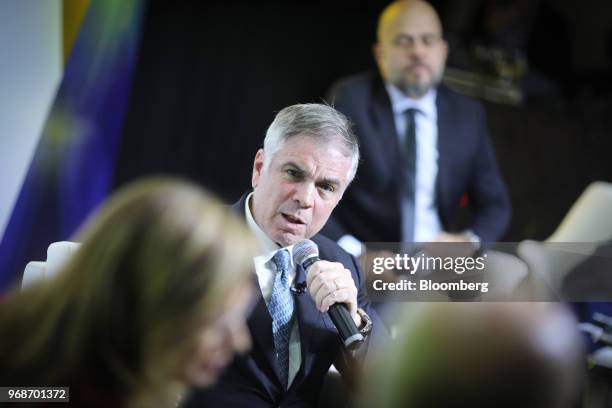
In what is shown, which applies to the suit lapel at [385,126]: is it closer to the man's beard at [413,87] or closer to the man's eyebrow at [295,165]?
the man's beard at [413,87]

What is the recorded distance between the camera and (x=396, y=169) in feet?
7.45

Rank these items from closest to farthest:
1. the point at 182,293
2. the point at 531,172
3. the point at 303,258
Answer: the point at 182,293
the point at 303,258
the point at 531,172

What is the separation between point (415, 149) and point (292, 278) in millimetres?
708

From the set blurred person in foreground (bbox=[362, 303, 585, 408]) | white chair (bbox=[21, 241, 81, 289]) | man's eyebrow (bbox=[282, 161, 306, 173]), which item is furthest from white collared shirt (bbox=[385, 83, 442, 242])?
blurred person in foreground (bbox=[362, 303, 585, 408])

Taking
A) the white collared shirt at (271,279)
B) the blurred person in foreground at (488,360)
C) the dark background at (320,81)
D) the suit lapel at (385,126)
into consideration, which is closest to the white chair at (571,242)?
the dark background at (320,81)

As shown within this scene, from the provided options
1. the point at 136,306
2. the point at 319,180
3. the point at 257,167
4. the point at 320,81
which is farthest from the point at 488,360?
the point at 320,81

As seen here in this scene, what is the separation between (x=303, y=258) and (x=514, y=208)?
0.99 meters

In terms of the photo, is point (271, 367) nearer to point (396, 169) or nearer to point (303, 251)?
point (303, 251)

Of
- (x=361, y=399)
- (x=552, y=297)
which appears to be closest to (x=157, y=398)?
(x=361, y=399)

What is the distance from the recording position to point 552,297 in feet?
7.12

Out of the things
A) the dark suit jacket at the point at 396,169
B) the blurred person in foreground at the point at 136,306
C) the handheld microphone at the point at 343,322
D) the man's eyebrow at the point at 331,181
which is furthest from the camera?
the dark suit jacket at the point at 396,169

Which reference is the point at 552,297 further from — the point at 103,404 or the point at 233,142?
the point at 103,404

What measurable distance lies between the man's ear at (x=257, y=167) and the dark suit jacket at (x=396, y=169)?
0.82 feet

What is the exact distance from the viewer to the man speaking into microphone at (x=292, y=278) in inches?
69.6
